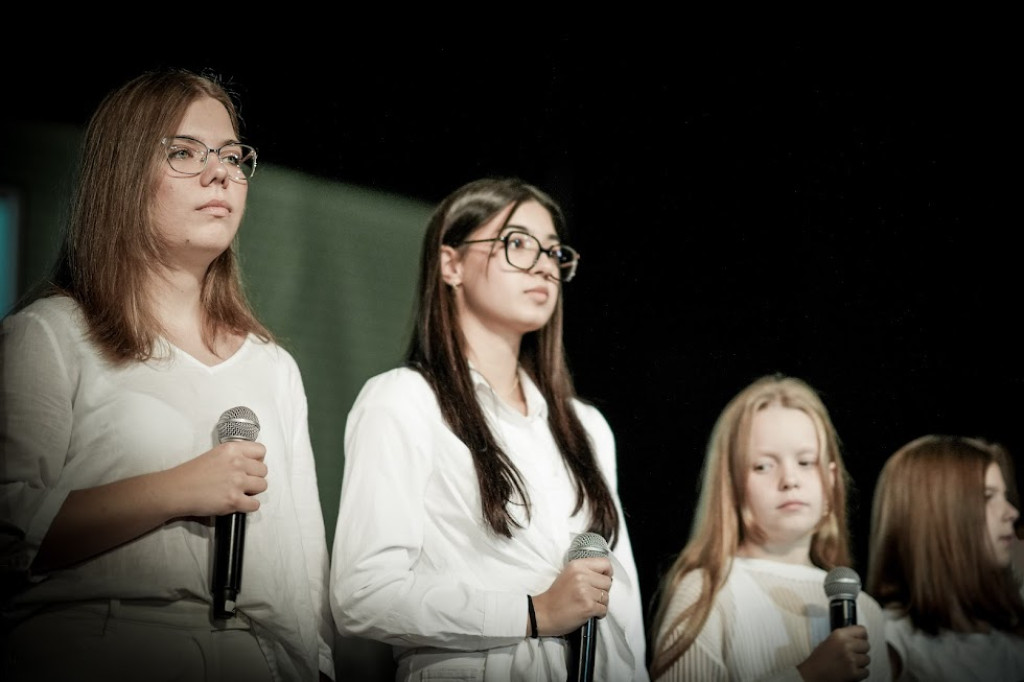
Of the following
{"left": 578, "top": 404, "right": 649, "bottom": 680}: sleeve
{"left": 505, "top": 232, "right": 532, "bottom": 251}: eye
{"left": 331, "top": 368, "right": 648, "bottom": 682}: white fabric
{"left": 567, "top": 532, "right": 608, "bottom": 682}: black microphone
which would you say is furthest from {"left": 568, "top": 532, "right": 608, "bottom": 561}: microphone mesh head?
{"left": 505, "top": 232, "right": 532, "bottom": 251}: eye

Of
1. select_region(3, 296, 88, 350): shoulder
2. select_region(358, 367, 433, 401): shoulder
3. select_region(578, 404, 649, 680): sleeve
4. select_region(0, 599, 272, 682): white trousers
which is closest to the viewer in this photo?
select_region(0, 599, 272, 682): white trousers

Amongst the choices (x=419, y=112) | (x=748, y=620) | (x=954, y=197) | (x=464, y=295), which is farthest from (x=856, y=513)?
(x=419, y=112)

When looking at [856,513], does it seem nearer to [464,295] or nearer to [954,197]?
[954,197]

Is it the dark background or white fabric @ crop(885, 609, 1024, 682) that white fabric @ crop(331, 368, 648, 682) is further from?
white fabric @ crop(885, 609, 1024, 682)

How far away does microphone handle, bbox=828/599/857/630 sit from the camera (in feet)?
10.2

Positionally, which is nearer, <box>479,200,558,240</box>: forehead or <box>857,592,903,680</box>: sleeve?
<box>479,200,558,240</box>: forehead

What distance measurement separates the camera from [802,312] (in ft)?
11.7

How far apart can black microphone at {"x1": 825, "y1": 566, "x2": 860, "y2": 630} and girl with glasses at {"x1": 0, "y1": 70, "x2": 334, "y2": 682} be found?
1.28 m

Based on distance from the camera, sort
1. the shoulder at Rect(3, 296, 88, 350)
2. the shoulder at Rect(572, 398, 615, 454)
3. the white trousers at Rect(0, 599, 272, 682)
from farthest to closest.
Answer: the shoulder at Rect(572, 398, 615, 454) → the shoulder at Rect(3, 296, 88, 350) → the white trousers at Rect(0, 599, 272, 682)

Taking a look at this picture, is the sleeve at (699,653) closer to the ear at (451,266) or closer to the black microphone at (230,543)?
the ear at (451,266)

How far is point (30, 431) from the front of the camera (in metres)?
2.42

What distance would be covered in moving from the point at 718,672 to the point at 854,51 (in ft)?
6.14

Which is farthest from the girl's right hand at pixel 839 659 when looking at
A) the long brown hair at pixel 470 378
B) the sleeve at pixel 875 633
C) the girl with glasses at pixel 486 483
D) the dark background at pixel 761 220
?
the long brown hair at pixel 470 378

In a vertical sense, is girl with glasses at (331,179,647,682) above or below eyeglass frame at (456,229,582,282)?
below
